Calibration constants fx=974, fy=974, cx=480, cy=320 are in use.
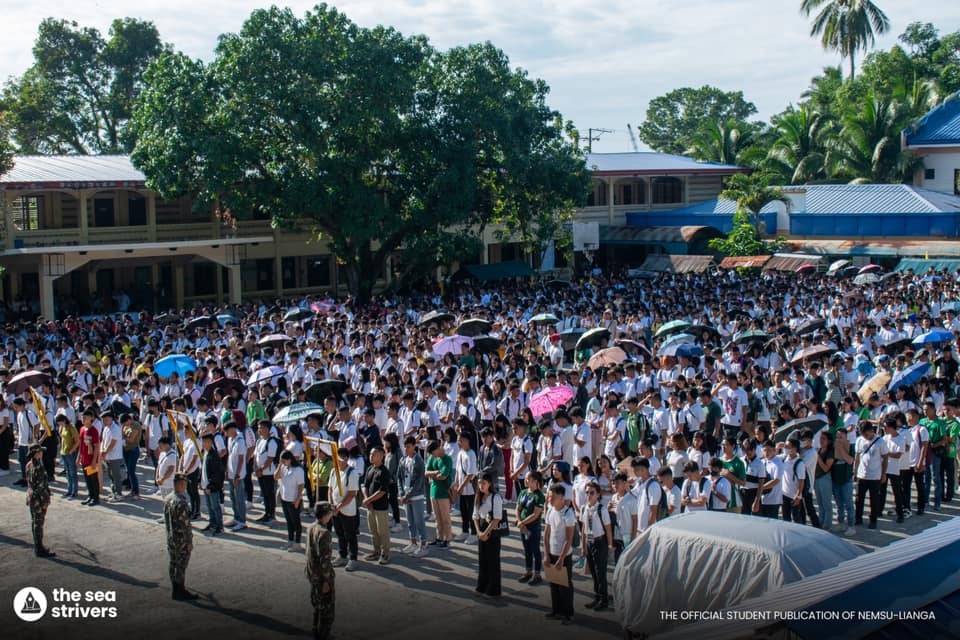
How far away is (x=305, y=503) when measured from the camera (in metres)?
A: 13.3

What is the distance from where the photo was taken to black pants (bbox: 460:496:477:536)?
1162cm

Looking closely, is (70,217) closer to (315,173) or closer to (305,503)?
(315,173)

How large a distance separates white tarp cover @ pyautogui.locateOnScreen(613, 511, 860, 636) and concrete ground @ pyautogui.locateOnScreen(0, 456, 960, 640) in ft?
3.17

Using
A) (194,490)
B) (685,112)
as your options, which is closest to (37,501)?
(194,490)

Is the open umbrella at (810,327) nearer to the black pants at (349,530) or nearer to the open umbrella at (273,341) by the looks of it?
the open umbrella at (273,341)

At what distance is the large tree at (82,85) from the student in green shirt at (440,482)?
40.8 metres

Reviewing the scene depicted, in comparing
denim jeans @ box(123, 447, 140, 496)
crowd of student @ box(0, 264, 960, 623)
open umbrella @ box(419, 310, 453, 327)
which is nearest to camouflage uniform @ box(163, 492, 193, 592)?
crowd of student @ box(0, 264, 960, 623)

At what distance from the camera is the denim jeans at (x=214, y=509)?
40.0 ft

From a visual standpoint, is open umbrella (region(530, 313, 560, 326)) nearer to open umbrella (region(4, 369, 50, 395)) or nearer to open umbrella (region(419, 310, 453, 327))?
open umbrella (region(419, 310, 453, 327))

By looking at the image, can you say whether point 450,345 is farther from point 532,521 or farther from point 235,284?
point 235,284

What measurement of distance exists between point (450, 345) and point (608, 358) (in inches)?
122

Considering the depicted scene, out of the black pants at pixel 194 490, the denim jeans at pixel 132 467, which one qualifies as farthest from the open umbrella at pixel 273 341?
the black pants at pixel 194 490

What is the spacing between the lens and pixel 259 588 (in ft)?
33.6

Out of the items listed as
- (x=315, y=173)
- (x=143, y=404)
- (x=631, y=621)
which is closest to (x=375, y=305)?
(x=315, y=173)
